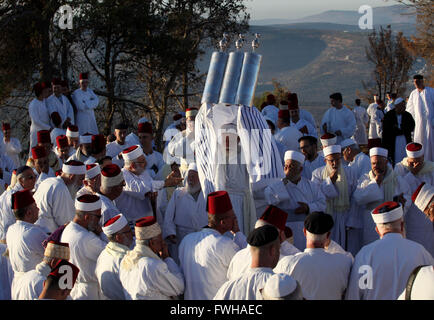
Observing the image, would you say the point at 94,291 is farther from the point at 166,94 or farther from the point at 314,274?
the point at 166,94

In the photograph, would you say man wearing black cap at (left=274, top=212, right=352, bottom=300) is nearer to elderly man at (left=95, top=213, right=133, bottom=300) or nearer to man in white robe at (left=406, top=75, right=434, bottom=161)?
elderly man at (left=95, top=213, right=133, bottom=300)

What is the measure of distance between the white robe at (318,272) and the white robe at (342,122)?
7.32 m

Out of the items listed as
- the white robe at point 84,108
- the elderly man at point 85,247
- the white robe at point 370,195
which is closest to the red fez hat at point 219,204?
the elderly man at point 85,247

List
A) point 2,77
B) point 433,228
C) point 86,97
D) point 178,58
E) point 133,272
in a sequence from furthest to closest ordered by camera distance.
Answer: point 178,58
point 2,77
point 86,97
point 433,228
point 133,272

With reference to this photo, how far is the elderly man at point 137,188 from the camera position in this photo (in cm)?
675

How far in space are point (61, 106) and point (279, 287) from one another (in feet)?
27.3

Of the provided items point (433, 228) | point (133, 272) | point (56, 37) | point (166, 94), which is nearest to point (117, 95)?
point (166, 94)

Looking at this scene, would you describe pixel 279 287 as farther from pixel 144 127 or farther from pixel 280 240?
pixel 144 127

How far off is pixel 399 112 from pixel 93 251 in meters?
7.91

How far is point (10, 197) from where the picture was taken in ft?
20.6

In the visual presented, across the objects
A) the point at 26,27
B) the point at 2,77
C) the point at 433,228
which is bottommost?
the point at 433,228

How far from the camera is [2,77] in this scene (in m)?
12.9

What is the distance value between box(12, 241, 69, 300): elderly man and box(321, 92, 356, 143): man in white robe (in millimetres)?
7661
